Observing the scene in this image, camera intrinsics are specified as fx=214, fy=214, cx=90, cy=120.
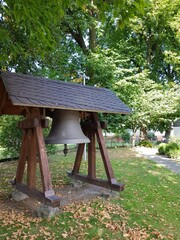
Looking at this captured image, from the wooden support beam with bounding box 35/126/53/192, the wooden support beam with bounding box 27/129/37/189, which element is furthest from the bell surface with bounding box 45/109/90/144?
the wooden support beam with bounding box 35/126/53/192

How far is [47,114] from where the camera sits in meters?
4.83

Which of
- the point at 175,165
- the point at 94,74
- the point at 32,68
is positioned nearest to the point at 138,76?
the point at 94,74

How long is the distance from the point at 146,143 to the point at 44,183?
12.9m

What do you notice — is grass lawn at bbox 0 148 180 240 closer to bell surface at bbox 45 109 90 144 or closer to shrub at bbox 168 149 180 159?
bell surface at bbox 45 109 90 144

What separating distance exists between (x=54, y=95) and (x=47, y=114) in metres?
0.85

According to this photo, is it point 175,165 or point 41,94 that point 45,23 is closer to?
point 41,94

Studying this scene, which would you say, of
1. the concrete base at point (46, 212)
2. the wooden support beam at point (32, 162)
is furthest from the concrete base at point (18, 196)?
the concrete base at point (46, 212)

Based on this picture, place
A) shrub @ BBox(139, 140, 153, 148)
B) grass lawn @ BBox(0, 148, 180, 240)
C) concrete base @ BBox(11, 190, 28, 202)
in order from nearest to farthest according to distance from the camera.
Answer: grass lawn @ BBox(0, 148, 180, 240) → concrete base @ BBox(11, 190, 28, 202) → shrub @ BBox(139, 140, 153, 148)

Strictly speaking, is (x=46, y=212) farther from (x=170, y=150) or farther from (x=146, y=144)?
(x=146, y=144)

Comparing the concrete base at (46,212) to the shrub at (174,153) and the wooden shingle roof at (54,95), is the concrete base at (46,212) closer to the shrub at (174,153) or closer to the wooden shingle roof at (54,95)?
the wooden shingle roof at (54,95)

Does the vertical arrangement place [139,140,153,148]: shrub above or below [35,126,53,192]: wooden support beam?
below

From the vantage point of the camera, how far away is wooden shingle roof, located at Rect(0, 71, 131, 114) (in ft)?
11.5

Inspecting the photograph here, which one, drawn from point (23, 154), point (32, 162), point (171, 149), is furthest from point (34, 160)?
point (171, 149)

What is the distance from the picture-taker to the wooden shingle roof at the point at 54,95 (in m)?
3.49
